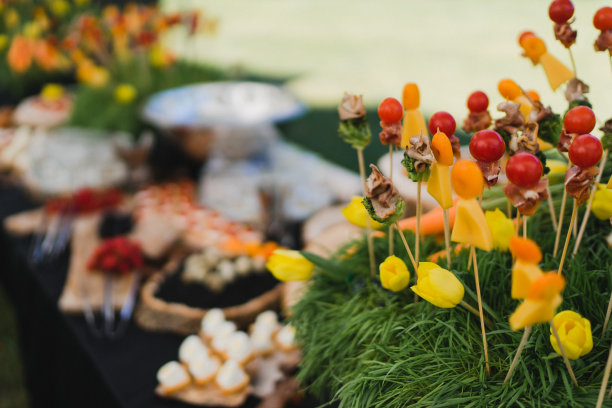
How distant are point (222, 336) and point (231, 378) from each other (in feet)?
0.37

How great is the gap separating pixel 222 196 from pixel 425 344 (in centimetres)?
118

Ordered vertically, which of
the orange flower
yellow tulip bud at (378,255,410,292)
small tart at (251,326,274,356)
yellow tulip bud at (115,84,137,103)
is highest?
yellow tulip bud at (378,255,410,292)

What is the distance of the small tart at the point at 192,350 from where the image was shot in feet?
3.04

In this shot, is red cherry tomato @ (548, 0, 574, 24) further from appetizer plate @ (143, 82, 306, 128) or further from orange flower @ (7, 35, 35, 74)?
orange flower @ (7, 35, 35, 74)

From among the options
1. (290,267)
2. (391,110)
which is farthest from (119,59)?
(391,110)

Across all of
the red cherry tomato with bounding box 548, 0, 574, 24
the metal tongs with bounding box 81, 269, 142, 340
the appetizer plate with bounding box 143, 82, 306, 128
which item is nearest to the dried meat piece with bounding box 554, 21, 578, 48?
the red cherry tomato with bounding box 548, 0, 574, 24

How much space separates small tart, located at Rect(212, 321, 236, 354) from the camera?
96 centimetres

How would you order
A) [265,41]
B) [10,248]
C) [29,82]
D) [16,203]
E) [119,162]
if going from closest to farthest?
1. [10,248]
2. [16,203]
3. [119,162]
4. [29,82]
5. [265,41]

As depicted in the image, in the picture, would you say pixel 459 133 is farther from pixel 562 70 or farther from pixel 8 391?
pixel 8 391

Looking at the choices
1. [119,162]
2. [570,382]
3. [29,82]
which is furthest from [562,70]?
[29,82]

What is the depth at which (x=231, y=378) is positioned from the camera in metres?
0.87

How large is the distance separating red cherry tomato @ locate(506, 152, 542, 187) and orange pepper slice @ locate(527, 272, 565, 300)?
0.24ft

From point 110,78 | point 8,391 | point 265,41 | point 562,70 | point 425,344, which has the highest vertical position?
point 562,70

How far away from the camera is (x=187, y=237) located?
4.50 ft
